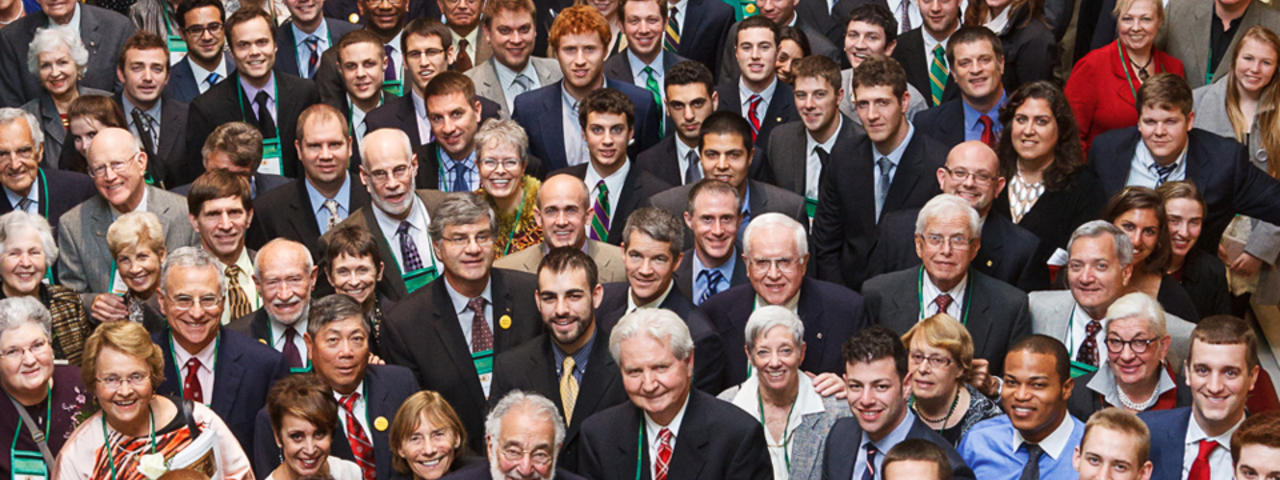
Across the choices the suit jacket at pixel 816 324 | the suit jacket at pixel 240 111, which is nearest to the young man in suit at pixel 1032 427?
the suit jacket at pixel 816 324

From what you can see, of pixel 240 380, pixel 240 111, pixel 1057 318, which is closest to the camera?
pixel 240 380

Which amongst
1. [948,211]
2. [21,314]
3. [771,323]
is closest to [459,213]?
[771,323]

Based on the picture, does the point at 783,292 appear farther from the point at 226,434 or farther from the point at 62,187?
the point at 62,187

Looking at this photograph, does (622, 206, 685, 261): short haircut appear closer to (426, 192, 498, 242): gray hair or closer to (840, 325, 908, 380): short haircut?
(426, 192, 498, 242): gray hair

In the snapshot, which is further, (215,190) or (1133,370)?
(215,190)

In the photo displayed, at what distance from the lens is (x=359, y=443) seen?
22.5ft

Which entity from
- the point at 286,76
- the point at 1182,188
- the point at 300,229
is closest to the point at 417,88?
the point at 286,76

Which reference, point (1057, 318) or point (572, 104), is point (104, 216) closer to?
point (572, 104)

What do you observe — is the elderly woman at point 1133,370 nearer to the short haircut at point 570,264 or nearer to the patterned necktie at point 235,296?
the short haircut at point 570,264

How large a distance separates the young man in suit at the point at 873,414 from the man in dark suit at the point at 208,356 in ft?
7.23

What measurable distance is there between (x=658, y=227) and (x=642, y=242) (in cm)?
10

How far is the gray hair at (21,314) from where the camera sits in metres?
6.89

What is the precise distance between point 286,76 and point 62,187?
1.44 m

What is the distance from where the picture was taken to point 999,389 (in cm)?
709
